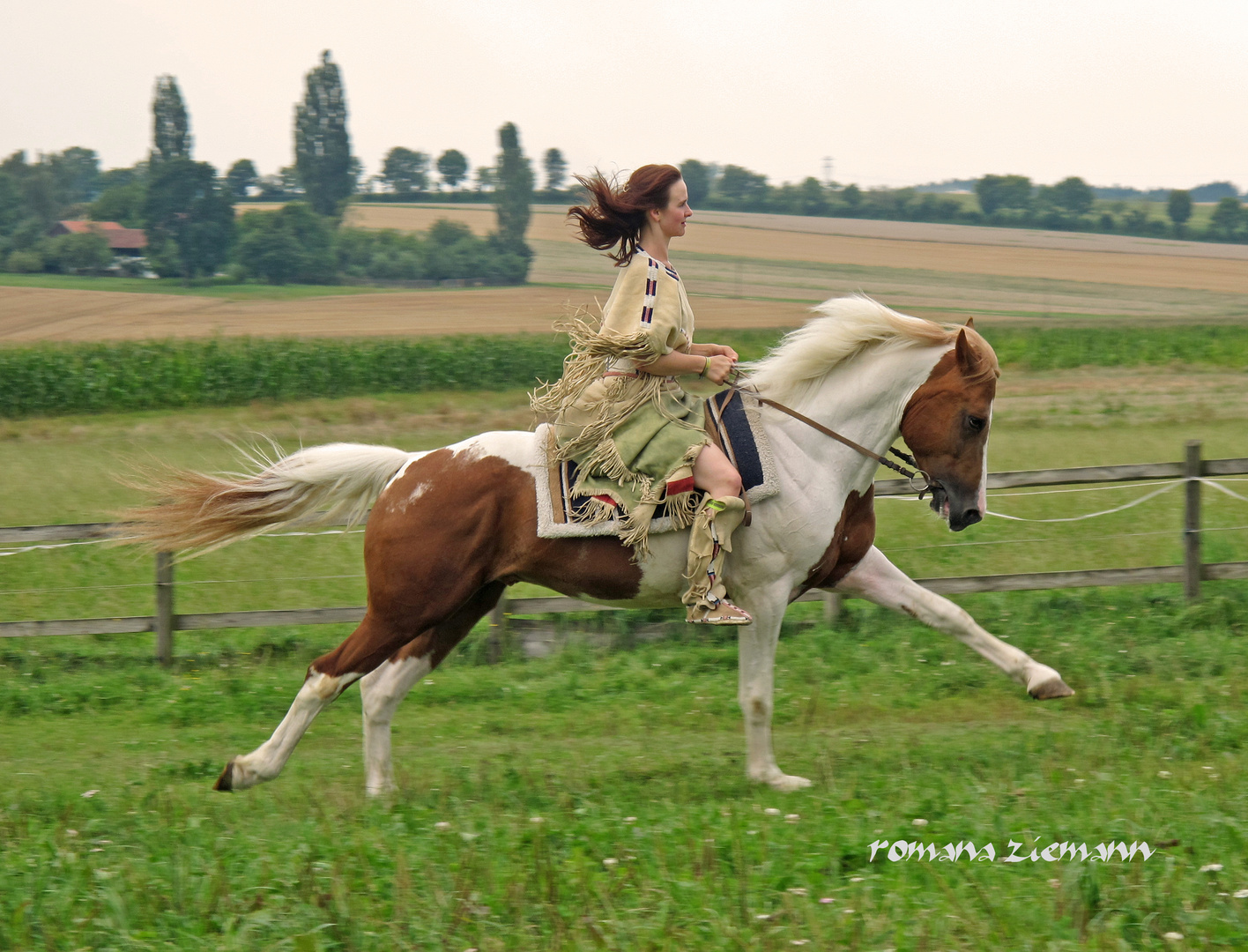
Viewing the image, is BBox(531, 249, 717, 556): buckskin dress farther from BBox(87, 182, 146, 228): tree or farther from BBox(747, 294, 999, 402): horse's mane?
BBox(87, 182, 146, 228): tree

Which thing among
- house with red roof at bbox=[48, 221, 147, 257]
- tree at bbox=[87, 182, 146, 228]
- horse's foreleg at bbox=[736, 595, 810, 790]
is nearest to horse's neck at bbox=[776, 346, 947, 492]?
horse's foreleg at bbox=[736, 595, 810, 790]

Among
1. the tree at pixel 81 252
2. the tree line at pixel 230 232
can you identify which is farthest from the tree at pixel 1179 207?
the tree at pixel 81 252

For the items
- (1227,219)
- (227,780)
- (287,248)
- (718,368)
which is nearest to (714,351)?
(718,368)

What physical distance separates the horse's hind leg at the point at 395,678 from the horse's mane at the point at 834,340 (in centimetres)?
166

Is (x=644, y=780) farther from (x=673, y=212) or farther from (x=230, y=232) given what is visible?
(x=230, y=232)

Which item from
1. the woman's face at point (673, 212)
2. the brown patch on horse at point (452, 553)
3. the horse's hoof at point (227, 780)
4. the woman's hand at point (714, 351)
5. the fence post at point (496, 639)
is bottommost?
the fence post at point (496, 639)

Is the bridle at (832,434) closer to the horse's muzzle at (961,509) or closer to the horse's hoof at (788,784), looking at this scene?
the horse's muzzle at (961,509)

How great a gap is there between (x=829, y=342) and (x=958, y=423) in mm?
709

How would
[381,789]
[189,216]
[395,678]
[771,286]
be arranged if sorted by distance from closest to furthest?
[381,789] < [395,678] < [771,286] < [189,216]

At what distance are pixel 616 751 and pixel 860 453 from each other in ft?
6.71

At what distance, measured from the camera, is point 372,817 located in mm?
4746

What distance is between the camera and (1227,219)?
166ft

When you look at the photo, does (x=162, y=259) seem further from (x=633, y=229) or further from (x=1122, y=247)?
(x=633, y=229)

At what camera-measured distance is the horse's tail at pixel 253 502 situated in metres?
5.74
